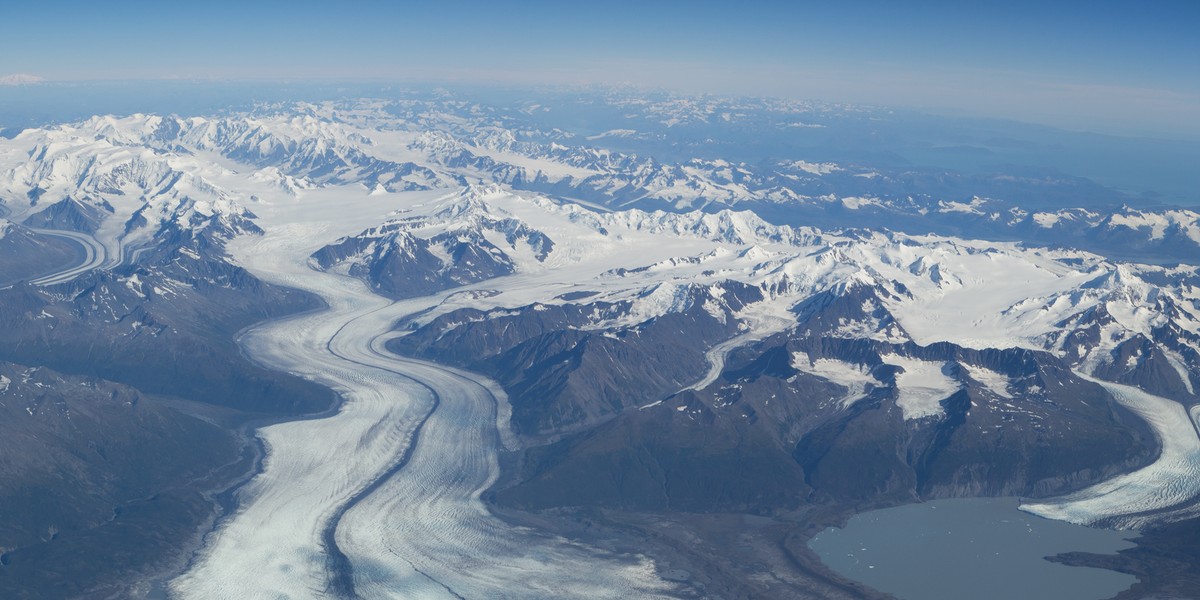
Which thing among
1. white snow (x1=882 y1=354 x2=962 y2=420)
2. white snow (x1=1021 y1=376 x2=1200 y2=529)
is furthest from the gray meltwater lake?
white snow (x1=882 y1=354 x2=962 y2=420)

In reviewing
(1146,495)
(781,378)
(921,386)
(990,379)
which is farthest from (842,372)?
(1146,495)

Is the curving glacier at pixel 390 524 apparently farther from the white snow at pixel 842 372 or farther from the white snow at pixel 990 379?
the white snow at pixel 990 379

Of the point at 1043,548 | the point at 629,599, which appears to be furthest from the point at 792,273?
the point at 629,599

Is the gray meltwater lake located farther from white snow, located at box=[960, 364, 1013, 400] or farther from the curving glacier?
white snow, located at box=[960, 364, 1013, 400]

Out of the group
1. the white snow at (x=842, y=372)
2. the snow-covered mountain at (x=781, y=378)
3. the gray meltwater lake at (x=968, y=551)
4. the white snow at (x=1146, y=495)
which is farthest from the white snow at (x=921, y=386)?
the white snow at (x=1146, y=495)

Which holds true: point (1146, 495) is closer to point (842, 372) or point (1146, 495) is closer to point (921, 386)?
point (921, 386)

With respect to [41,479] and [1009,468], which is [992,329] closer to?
[1009,468]

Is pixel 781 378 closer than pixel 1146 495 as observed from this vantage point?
No

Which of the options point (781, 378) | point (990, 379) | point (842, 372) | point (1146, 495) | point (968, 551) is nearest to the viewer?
point (968, 551)

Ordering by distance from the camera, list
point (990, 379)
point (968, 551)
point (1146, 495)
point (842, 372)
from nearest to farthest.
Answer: point (968, 551) → point (1146, 495) → point (990, 379) → point (842, 372)
